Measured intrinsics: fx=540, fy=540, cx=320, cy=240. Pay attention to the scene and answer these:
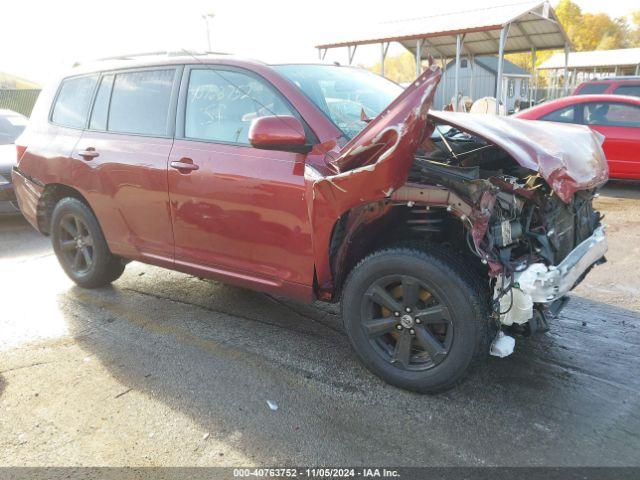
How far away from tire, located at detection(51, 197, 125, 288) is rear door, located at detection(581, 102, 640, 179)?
7371 mm

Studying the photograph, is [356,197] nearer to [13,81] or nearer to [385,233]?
[385,233]

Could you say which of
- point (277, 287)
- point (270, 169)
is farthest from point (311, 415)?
point (270, 169)

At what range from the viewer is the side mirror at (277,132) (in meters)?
3.06

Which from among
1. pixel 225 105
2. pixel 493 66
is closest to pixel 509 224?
pixel 225 105

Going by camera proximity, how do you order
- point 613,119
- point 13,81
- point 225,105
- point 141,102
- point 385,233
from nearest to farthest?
point 385,233, point 225,105, point 141,102, point 613,119, point 13,81

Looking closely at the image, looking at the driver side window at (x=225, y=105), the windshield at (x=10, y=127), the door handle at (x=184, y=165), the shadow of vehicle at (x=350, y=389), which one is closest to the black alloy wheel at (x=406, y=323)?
the shadow of vehicle at (x=350, y=389)

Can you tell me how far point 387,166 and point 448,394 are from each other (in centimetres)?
136

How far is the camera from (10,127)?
9.33m

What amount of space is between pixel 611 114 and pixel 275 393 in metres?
7.79

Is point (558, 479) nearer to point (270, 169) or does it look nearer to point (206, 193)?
point (270, 169)

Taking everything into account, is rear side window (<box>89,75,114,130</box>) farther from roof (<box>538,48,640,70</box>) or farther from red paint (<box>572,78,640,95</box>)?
roof (<box>538,48,640,70</box>)

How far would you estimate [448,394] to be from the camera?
3076 mm

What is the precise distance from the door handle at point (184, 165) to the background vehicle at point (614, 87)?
9.26 metres

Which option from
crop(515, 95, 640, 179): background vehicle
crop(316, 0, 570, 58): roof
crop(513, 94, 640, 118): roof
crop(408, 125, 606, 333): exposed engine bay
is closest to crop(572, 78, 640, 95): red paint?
crop(513, 94, 640, 118): roof
